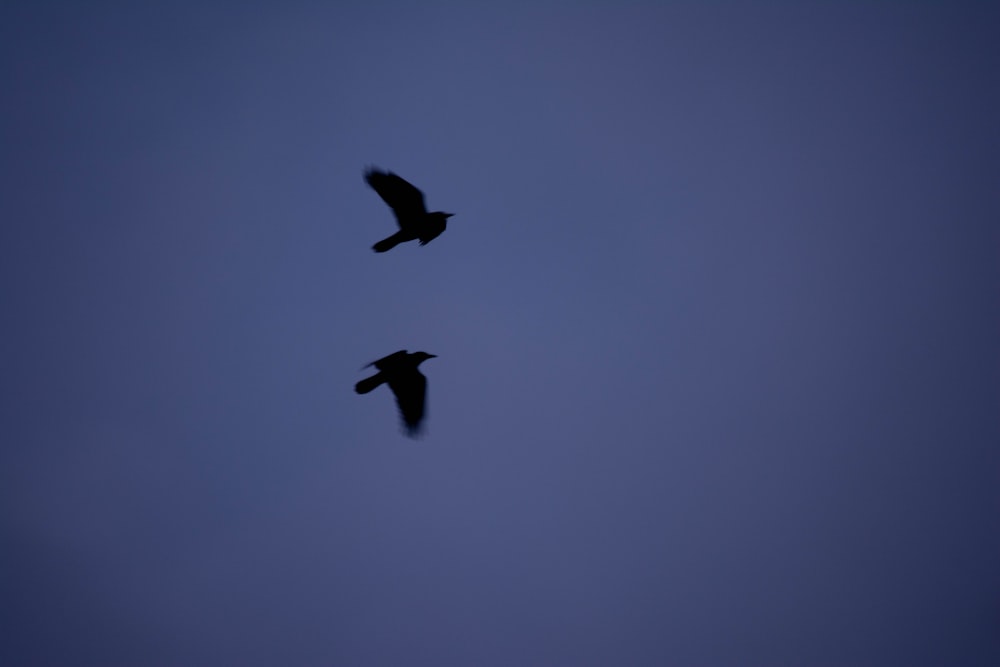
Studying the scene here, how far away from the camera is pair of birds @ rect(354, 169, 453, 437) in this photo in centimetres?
847

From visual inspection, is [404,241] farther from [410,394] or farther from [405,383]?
[410,394]

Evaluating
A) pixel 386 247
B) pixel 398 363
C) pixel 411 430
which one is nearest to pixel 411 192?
pixel 386 247

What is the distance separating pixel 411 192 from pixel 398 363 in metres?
2.50

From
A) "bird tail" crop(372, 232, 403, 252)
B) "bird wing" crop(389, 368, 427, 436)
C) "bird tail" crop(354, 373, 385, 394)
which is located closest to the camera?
"bird tail" crop(372, 232, 403, 252)

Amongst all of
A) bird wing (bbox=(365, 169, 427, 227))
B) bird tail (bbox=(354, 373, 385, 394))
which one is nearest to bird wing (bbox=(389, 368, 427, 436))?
bird tail (bbox=(354, 373, 385, 394))

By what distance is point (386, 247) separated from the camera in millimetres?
8672

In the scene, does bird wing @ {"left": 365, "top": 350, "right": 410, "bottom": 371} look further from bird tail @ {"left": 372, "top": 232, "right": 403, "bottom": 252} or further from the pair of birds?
bird tail @ {"left": 372, "top": 232, "right": 403, "bottom": 252}

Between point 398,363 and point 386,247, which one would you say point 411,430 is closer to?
point 398,363

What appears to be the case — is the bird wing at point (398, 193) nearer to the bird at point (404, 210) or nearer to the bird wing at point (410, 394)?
the bird at point (404, 210)

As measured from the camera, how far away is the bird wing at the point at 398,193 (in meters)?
8.42

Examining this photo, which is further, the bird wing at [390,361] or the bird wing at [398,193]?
the bird wing at [390,361]

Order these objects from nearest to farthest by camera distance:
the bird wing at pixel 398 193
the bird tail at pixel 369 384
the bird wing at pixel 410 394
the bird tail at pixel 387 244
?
the bird wing at pixel 398 193 < the bird tail at pixel 387 244 < the bird tail at pixel 369 384 < the bird wing at pixel 410 394

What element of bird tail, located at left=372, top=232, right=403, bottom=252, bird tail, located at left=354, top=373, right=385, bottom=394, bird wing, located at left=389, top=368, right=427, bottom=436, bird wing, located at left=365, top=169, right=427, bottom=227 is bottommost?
bird wing, located at left=389, top=368, right=427, bottom=436

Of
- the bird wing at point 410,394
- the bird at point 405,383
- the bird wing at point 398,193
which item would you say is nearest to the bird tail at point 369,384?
the bird at point 405,383
